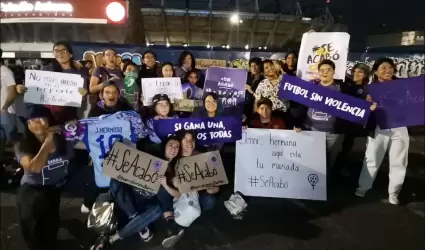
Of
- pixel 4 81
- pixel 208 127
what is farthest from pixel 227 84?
pixel 4 81

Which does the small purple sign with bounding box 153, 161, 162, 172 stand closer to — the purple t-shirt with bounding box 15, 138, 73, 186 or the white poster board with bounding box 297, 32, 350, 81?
the purple t-shirt with bounding box 15, 138, 73, 186

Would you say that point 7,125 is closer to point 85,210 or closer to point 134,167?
point 85,210

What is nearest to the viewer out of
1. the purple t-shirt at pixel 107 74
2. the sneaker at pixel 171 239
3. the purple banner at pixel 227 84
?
the sneaker at pixel 171 239

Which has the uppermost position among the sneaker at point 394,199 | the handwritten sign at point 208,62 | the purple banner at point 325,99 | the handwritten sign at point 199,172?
the handwritten sign at point 208,62

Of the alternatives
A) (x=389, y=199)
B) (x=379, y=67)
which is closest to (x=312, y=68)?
(x=379, y=67)

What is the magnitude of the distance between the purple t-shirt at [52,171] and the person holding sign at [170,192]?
0.95 meters

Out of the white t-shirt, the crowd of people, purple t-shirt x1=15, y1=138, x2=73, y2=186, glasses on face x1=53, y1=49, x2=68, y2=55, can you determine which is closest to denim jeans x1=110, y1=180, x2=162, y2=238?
the crowd of people

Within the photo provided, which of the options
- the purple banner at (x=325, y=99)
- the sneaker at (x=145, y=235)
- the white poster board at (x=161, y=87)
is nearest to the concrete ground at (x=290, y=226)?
the sneaker at (x=145, y=235)

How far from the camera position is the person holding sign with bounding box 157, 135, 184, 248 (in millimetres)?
3332

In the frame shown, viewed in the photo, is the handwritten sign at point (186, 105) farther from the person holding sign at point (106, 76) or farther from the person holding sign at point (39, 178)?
the person holding sign at point (39, 178)

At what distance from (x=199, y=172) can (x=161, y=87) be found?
5.23 ft

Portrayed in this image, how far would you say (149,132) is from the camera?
3992mm

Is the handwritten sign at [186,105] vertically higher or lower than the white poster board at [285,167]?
higher

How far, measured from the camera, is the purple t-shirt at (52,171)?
3.13m
